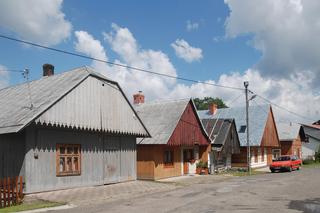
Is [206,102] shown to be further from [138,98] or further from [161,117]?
[161,117]

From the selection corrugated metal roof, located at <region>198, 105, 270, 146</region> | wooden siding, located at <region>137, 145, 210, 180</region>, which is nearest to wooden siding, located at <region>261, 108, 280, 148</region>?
corrugated metal roof, located at <region>198, 105, 270, 146</region>

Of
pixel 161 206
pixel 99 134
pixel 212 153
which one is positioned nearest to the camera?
pixel 161 206

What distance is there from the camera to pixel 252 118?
4988 cm

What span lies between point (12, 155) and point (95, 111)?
16.5ft

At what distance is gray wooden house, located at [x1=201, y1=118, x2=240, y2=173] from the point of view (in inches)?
1441

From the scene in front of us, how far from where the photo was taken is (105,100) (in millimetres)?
22938

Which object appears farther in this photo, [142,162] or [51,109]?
[142,162]

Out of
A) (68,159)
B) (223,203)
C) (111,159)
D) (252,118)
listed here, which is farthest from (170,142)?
(252,118)

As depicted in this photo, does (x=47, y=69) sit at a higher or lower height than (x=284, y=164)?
higher

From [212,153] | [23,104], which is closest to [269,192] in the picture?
[23,104]

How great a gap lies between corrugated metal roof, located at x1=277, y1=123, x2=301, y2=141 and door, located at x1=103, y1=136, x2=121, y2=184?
3748cm

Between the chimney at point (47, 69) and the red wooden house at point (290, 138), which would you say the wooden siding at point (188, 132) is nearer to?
the chimney at point (47, 69)

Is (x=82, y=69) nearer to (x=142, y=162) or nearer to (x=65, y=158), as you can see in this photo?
(x=65, y=158)

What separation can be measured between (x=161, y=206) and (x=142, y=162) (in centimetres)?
1374
